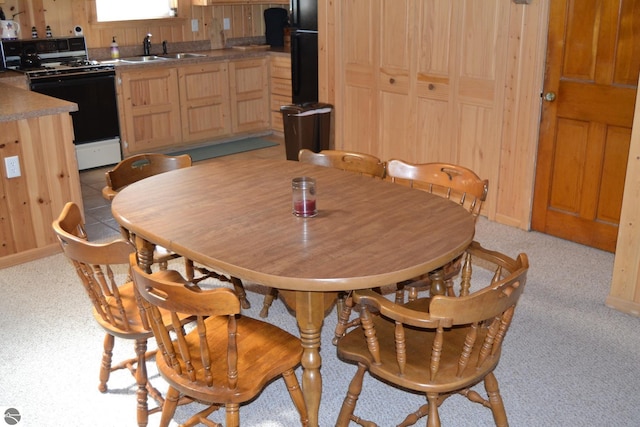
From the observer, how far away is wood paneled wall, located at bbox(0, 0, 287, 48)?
604 centimetres

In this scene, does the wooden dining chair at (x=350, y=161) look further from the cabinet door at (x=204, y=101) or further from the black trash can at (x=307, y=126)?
the cabinet door at (x=204, y=101)

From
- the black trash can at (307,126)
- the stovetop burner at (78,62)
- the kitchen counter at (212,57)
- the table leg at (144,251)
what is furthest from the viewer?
the kitchen counter at (212,57)

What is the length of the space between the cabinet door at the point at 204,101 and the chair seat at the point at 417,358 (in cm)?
453

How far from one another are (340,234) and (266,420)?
0.81 metres

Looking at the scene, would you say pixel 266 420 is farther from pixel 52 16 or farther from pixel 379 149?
pixel 52 16

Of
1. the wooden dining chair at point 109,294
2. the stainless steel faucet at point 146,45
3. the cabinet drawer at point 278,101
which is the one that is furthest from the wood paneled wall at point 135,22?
the wooden dining chair at point 109,294

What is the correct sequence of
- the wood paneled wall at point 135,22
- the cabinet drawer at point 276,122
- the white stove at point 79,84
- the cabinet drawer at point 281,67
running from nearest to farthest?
the white stove at point 79,84, the wood paneled wall at point 135,22, the cabinet drawer at point 281,67, the cabinet drawer at point 276,122

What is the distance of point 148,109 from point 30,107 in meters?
2.29

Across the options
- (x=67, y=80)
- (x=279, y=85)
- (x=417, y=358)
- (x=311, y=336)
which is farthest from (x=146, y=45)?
(x=417, y=358)

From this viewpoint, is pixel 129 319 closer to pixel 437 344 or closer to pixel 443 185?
pixel 437 344

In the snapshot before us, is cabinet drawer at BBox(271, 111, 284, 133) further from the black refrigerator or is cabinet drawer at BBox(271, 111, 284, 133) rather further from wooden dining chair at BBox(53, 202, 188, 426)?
wooden dining chair at BBox(53, 202, 188, 426)

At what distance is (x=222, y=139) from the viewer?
7.05 meters

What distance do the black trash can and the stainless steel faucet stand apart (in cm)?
199

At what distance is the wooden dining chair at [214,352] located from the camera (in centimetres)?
202
